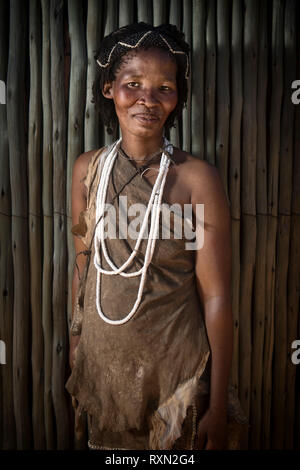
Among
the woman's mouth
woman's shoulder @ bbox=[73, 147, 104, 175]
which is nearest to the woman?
the woman's mouth

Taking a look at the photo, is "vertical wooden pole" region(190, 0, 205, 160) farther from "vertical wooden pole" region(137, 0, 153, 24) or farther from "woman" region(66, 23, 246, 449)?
"woman" region(66, 23, 246, 449)

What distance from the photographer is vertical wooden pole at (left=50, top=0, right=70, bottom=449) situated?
2021 mm

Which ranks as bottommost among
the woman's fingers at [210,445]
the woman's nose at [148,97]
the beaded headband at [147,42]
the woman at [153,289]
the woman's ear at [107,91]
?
the woman's fingers at [210,445]

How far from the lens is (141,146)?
151 cm

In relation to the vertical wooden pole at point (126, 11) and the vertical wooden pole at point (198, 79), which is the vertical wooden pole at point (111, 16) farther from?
the vertical wooden pole at point (198, 79)

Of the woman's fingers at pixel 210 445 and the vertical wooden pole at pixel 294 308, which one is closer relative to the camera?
the woman's fingers at pixel 210 445

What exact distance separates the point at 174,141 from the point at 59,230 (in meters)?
0.78

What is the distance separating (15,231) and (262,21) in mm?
1704

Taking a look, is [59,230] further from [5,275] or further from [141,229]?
[141,229]

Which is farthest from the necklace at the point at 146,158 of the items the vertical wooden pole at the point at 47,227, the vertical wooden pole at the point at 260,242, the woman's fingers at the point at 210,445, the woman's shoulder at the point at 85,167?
the woman's fingers at the point at 210,445

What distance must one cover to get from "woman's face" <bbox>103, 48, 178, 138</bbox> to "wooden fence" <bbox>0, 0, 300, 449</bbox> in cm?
66

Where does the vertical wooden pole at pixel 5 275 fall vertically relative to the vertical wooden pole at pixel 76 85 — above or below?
below

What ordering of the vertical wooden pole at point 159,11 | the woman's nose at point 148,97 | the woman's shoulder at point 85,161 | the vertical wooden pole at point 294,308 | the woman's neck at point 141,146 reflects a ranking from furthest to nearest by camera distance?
the vertical wooden pole at point 294,308, the vertical wooden pole at point 159,11, the woman's shoulder at point 85,161, the woman's neck at point 141,146, the woman's nose at point 148,97

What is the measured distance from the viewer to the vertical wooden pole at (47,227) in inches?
80.3
